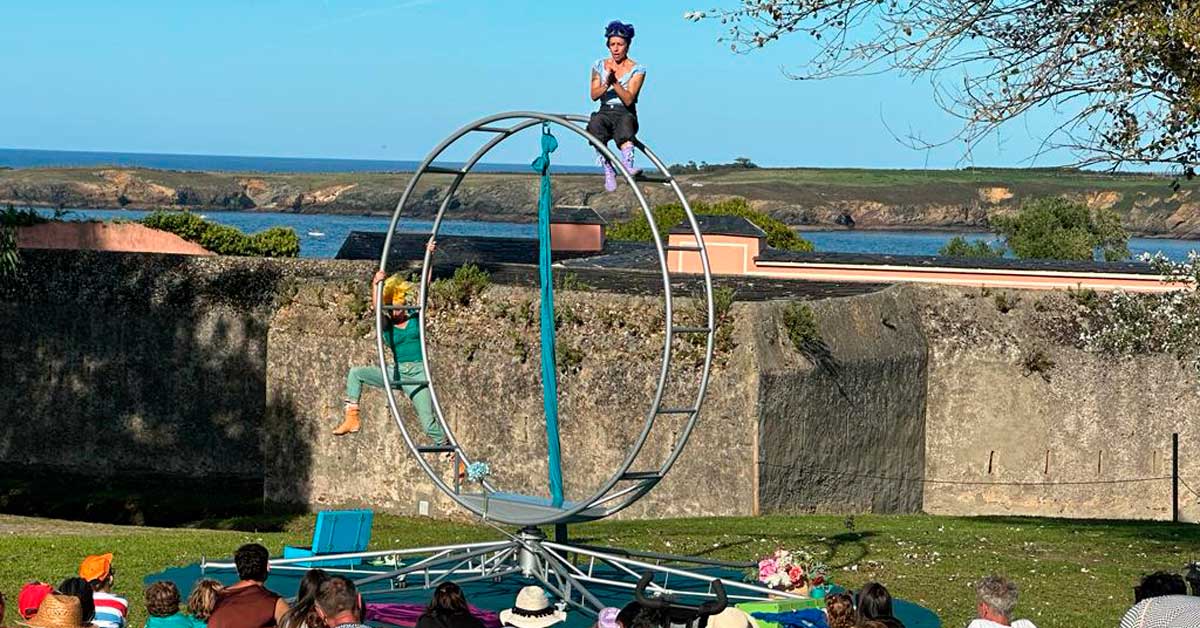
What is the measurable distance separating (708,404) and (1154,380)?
8024 millimetres

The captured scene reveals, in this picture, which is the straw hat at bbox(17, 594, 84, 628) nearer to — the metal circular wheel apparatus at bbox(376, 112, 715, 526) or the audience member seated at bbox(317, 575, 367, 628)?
the audience member seated at bbox(317, 575, 367, 628)

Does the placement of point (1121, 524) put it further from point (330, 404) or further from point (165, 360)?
point (165, 360)

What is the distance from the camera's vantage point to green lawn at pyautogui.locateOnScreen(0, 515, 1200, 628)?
17.3m

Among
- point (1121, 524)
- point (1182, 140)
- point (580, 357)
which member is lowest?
point (1121, 524)

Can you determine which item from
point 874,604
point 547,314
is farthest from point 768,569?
point 874,604

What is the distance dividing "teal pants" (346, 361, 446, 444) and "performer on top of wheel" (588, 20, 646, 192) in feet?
12.4

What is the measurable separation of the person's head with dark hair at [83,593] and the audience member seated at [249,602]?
0.90m

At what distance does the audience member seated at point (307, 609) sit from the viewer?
35.5 feet

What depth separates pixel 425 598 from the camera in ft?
52.4

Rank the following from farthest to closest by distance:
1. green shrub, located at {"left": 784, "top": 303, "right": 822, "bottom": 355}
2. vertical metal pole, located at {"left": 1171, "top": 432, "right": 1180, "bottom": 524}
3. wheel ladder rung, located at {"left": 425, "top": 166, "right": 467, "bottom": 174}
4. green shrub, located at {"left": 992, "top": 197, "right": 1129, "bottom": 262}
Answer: green shrub, located at {"left": 992, "top": 197, "right": 1129, "bottom": 262}, vertical metal pole, located at {"left": 1171, "top": 432, "right": 1180, "bottom": 524}, green shrub, located at {"left": 784, "top": 303, "right": 822, "bottom": 355}, wheel ladder rung, located at {"left": 425, "top": 166, "right": 467, "bottom": 174}

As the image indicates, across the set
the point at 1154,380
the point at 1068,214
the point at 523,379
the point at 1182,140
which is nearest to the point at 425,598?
the point at 1182,140

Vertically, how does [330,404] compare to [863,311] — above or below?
below

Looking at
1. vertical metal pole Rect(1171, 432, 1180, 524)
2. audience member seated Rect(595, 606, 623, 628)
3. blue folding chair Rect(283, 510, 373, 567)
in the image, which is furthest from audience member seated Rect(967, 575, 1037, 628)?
vertical metal pole Rect(1171, 432, 1180, 524)

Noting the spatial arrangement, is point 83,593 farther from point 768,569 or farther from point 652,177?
point 768,569
